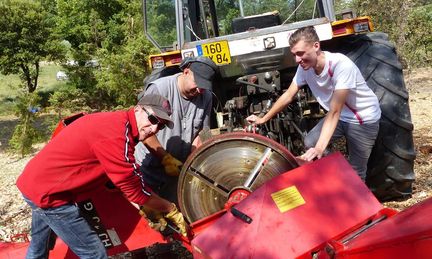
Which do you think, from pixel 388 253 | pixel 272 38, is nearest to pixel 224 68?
pixel 272 38

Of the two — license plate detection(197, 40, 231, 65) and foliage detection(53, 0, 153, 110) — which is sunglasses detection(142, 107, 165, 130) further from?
foliage detection(53, 0, 153, 110)

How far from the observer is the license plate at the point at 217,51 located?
4.41 m

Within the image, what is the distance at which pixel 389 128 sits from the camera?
3857 mm

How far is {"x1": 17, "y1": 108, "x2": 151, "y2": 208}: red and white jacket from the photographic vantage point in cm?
260

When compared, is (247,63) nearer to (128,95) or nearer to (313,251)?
(313,251)

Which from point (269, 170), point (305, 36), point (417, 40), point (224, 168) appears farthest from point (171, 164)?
point (417, 40)

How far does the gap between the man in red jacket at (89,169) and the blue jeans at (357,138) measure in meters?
1.27

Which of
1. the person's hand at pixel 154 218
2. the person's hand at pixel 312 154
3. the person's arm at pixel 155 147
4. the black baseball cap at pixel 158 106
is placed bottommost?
the person's hand at pixel 154 218

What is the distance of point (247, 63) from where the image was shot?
451cm

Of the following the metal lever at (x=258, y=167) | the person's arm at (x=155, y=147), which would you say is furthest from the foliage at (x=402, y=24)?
the metal lever at (x=258, y=167)

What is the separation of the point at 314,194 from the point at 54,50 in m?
13.8

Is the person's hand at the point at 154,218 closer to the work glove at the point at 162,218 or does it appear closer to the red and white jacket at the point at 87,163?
the work glove at the point at 162,218

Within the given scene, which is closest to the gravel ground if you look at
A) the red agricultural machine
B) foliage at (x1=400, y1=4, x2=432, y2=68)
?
foliage at (x1=400, y1=4, x2=432, y2=68)

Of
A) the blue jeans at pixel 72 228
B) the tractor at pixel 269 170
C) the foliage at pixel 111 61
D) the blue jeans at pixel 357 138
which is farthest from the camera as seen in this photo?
the foliage at pixel 111 61
